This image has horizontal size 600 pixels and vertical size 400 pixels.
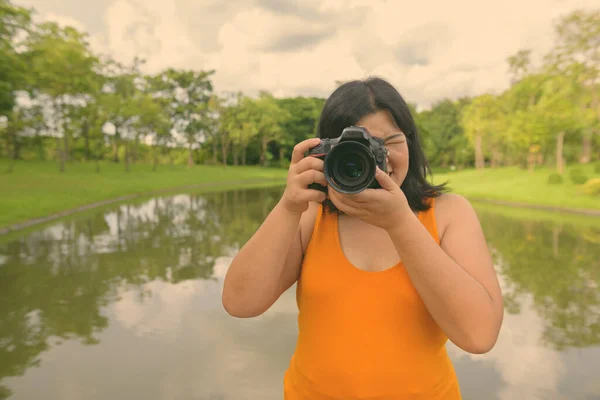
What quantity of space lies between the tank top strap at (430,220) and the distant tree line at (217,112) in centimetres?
61

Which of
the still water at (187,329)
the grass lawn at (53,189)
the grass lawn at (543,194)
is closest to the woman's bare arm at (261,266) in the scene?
the still water at (187,329)

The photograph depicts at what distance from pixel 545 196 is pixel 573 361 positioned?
16589mm

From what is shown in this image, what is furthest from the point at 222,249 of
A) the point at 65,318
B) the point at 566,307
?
the point at 566,307

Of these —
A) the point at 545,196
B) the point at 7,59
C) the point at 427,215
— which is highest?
the point at 7,59

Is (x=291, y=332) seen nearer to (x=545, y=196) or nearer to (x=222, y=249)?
(x=222, y=249)

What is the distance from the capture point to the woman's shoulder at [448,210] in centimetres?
130

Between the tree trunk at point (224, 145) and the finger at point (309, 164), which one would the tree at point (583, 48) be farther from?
the tree trunk at point (224, 145)

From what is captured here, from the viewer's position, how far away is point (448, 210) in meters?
1.33

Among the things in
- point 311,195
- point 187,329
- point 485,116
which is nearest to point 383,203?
point 311,195

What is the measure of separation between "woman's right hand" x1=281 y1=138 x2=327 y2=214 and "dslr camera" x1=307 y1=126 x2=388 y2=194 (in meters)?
0.04

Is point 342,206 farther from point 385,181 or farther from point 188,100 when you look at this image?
point 188,100

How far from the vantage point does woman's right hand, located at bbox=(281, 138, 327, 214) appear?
120cm

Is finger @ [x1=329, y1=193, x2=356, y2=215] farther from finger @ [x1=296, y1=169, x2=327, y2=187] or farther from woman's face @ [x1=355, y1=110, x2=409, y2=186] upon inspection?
woman's face @ [x1=355, y1=110, x2=409, y2=186]

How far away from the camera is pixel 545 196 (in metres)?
18.3
